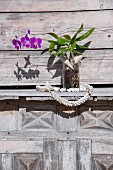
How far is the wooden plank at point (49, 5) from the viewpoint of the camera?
2.29 m

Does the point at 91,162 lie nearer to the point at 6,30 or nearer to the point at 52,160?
the point at 52,160

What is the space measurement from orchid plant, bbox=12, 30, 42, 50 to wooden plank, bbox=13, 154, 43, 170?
70cm

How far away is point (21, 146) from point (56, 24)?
2.76 feet

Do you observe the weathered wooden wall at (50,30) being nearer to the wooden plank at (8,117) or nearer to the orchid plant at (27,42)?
the orchid plant at (27,42)

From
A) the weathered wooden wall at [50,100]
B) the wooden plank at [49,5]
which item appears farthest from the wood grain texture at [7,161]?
the wooden plank at [49,5]

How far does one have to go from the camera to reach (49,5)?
91.6 inches

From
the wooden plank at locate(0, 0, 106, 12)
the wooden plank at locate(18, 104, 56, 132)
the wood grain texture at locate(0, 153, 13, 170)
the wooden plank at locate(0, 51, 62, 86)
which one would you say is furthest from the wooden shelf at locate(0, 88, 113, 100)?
the wooden plank at locate(0, 0, 106, 12)

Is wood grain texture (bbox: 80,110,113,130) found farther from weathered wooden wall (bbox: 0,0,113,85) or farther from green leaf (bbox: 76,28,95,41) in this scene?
green leaf (bbox: 76,28,95,41)

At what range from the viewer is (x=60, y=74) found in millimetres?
2336

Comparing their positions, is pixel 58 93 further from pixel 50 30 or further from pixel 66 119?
pixel 50 30

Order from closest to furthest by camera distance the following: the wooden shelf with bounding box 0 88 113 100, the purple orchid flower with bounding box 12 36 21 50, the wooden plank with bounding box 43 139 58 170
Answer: the wooden shelf with bounding box 0 88 113 100
the wooden plank with bounding box 43 139 58 170
the purple orchid flower with bounding box 12 36 21 50

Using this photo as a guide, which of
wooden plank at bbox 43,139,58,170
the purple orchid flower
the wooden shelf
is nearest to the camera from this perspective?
the wooden shelf

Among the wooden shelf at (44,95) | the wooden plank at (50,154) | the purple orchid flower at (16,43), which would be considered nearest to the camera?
the wooden shelf at (44,95)

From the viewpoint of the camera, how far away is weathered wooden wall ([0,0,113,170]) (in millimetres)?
2121
